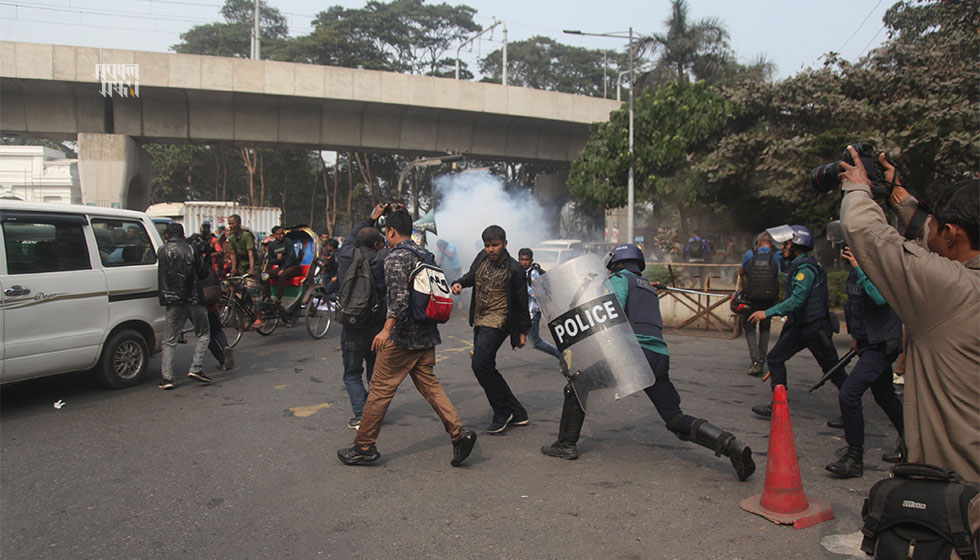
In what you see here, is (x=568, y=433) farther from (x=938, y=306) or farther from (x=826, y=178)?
(x=938, y=306)

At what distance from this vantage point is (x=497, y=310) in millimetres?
5676

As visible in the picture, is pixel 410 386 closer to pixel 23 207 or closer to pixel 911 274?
pixel 23 207

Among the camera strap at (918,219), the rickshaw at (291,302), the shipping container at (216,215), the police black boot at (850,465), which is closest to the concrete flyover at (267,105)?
the shipping container at (216,215)

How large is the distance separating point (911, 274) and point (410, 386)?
5.92 metres

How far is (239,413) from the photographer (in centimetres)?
629

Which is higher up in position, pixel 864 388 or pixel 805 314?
pixel 805 314

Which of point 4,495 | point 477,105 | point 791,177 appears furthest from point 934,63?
point 4,495

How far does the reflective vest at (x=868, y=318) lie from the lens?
15.4 feet

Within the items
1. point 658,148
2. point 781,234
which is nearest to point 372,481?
point 781,234

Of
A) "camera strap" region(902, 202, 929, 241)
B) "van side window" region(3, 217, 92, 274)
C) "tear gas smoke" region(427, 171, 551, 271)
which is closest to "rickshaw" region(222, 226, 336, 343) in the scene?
→ "van side window" region(3, 217, 92, 274)

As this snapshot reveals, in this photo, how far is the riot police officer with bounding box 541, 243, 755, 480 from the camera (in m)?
4.39

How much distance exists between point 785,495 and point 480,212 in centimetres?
2977

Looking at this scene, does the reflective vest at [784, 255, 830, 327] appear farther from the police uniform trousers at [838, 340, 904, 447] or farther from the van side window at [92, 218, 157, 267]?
the van side window at [92, 218, 157, 267]

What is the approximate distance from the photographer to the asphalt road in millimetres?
1560
